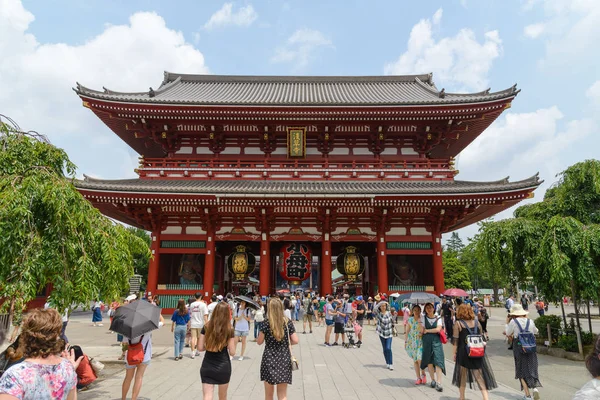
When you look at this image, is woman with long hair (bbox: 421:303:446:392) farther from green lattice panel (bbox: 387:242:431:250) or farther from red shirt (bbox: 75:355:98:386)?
green lattice panel (bbox: 387:242:431:250)

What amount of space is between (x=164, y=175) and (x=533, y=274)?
16.9 metres

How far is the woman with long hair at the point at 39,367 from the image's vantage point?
273 centimetres

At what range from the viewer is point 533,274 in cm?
1097

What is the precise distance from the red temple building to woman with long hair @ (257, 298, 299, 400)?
12.0 metres

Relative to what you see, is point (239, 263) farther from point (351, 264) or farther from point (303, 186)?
point (351, 264)

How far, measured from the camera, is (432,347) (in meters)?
7.21

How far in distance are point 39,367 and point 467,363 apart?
6112mm

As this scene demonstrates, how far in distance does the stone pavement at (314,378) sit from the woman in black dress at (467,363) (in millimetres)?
749

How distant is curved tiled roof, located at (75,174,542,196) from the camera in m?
16.8

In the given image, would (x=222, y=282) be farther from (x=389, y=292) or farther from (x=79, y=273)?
(x=79, y=273)

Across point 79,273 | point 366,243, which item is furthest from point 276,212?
point 79,273

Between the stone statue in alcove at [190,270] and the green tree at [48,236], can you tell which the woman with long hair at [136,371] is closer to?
the green tree at [48,236]

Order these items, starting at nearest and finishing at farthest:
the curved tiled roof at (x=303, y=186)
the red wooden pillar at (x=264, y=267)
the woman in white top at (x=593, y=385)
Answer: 1. the woman in white top at (x=593, y=385)
2. the curved tiled roof at (x=303, y=186)
3. the red wooden pillar at (x=264, y=267)

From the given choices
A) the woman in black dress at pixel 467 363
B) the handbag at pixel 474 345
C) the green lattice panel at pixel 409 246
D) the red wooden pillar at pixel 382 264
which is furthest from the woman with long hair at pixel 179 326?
the green lattice panel at pixel 409 246
